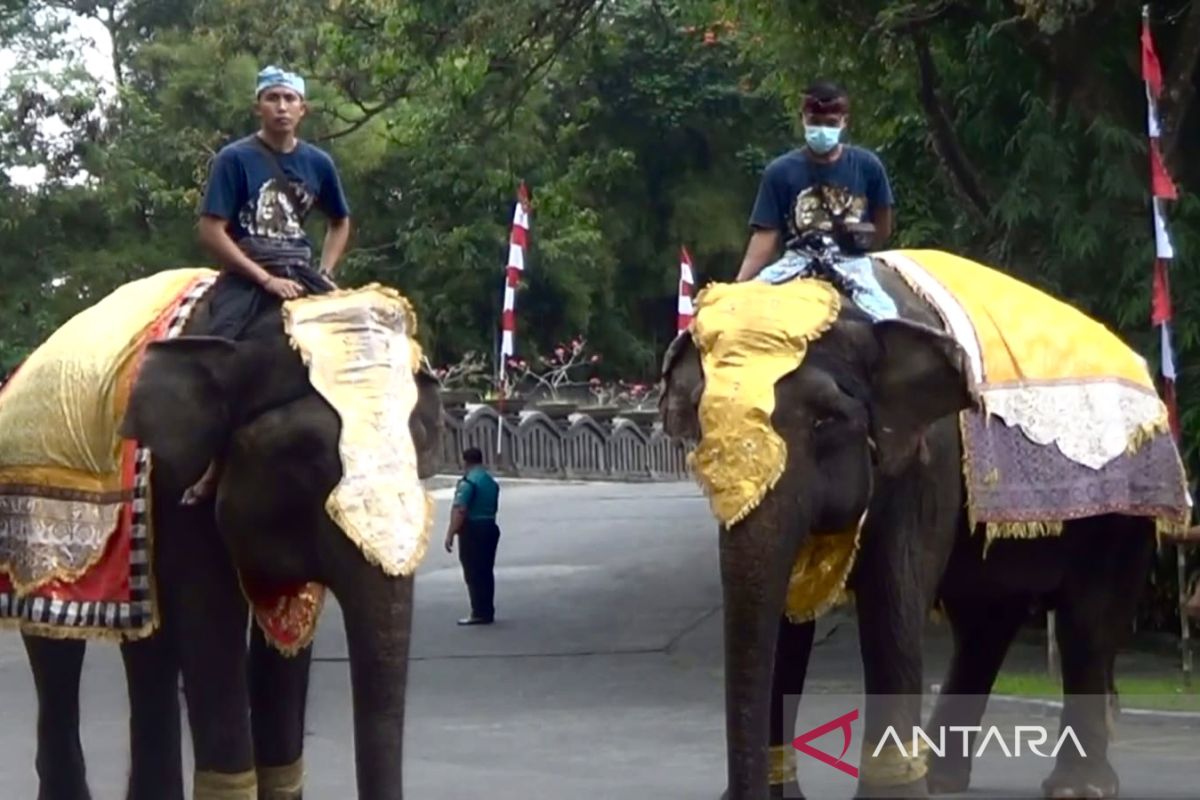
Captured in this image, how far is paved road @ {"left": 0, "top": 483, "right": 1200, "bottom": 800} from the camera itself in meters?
10.6

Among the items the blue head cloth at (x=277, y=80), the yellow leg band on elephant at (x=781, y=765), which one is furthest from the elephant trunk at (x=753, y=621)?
the blue head cloth at (x=277, y=80)

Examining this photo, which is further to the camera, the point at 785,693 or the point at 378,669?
the point at 785,693

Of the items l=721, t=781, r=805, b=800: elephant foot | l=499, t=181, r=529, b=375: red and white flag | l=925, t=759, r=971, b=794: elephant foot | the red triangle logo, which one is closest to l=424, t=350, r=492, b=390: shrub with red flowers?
l=499, t=181, r=529, b=375: red and white flag

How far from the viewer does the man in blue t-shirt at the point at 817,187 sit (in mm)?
8328

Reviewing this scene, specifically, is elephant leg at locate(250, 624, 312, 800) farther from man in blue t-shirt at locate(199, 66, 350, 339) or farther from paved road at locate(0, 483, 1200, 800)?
paved road at locate(0, 483, 1200, 800)

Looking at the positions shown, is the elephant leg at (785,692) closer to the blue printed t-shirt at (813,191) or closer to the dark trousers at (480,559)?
the blue printed t-shirt at (813,191)

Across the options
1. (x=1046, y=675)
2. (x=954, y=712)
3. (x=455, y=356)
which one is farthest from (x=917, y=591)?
(x=455, y=356)

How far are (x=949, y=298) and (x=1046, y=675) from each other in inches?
249

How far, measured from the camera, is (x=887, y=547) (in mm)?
7746

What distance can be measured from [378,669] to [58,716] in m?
2.84

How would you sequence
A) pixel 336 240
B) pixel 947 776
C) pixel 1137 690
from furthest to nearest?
pixel 1137 690, pixel 947 776, pixel 336 240

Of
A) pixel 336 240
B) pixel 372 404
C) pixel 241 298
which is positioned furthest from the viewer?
pixel 336 240

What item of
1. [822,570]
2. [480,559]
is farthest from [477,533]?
[822,570]

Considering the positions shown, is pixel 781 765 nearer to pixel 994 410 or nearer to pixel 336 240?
pixel 994 410
